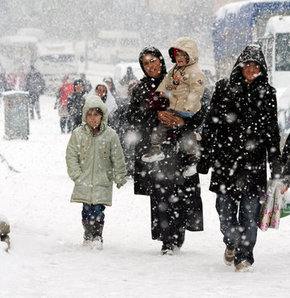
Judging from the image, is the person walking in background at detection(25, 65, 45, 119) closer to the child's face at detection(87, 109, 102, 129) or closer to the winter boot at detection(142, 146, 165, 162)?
the child's face at detection(87, 109, 102, 129)

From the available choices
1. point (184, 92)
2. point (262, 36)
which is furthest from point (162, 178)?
point (262, 36)

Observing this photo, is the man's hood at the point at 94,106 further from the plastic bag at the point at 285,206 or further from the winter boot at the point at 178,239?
the plastic bag at the point at 285,206

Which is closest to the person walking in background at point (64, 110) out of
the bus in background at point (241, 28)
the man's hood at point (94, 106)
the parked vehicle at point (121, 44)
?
the bus in background at point (241, 28)

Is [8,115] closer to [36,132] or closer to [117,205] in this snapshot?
[36,132]

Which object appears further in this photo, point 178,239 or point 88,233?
point 88,233

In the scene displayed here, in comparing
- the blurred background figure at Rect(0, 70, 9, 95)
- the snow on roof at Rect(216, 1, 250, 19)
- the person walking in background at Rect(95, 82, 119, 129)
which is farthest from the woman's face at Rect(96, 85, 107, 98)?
the blurred background figure at Rect(0, 70, 9, 95)

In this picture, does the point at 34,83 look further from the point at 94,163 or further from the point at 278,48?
the point at 94,163

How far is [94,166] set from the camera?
6.20 m

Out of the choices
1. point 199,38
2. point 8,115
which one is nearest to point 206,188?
point 8,115

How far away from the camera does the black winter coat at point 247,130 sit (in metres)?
5.20

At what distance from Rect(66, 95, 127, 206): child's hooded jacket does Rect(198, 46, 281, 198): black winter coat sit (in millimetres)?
1237

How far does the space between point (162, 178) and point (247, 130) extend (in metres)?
1.04

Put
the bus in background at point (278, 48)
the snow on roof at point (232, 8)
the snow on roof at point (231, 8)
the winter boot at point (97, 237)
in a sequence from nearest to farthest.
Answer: the winter boot at point (97, 237), the bus in background at point (278, 48), the snow on roof at point (232, 8), the snow on roof at point (231, 8)

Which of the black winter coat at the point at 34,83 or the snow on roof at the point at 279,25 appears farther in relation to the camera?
the black winter coat at the point at 34,83
